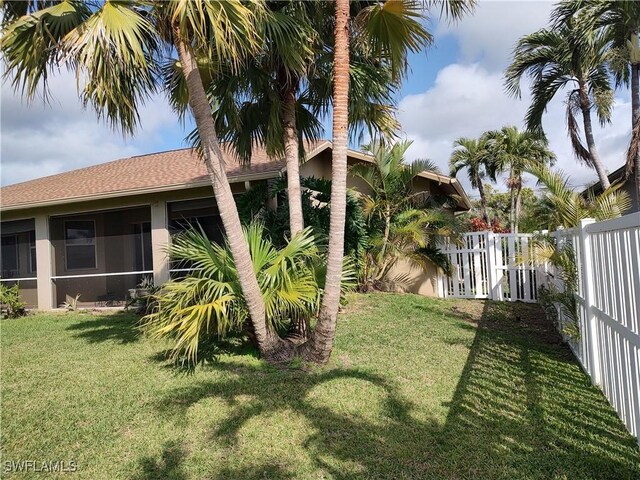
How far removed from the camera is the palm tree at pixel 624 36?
833 cm

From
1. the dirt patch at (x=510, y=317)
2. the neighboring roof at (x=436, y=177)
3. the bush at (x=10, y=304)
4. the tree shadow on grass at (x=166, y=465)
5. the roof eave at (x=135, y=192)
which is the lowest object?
the tree shadow on grass at (x=166, y=465)

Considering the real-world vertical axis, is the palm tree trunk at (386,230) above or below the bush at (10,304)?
above

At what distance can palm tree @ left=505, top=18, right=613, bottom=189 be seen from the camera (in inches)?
393

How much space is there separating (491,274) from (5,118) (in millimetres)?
11845

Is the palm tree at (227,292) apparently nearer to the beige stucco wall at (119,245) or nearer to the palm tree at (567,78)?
the beige stucco wall at (119,245)

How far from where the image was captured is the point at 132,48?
4988 mm

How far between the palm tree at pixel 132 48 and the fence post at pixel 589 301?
153 inches

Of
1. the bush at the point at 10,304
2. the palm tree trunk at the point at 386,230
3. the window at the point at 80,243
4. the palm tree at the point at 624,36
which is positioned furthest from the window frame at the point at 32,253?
the palm tree at the point at 624,36

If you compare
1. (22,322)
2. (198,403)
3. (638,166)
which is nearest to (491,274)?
(638,166)

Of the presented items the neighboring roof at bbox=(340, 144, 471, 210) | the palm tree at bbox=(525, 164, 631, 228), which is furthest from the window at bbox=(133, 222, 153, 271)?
the palm tree at bbox=(525, 164, 631, 228)

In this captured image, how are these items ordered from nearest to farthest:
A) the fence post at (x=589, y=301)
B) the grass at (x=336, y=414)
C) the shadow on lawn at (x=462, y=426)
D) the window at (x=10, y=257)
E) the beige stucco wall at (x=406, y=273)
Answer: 1. the shadow on lawn at (x=462, y=426)
2. the grass at (x=336, y=414)
3. the fence post at (x=589, y=301)
4. the beige stucco wall at (x=406, y=273)
5. the window at (x=10, y=257)

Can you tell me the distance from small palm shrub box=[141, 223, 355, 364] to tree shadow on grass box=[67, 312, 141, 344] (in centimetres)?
204

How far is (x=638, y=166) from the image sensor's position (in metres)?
8.58

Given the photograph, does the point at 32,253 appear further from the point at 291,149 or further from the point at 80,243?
the point at 291,149
